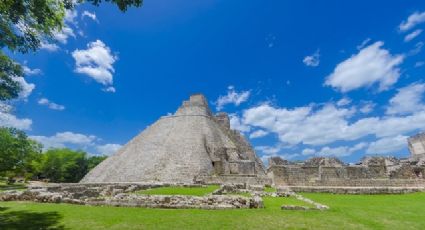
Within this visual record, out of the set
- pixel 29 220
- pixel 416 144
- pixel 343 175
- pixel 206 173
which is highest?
pixel 416 144

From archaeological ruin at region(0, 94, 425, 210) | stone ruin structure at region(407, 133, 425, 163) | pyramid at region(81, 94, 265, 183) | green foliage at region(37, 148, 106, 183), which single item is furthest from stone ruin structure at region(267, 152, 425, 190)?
green foliage at region(37, 148, 106, 183)

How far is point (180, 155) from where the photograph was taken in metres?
34.6

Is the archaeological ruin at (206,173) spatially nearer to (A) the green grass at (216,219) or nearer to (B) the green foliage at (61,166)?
(A) the green grass at (216,219)

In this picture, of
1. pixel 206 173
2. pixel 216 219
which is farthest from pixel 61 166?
pixel 216 219

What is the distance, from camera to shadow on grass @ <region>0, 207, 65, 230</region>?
792cm

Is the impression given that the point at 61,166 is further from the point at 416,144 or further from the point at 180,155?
the point at 416,144

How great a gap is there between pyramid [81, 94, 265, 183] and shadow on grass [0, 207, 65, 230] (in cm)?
1928

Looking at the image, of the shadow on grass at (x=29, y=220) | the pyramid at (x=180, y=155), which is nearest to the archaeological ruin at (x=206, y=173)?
the pyramid at (x=180, y=155)

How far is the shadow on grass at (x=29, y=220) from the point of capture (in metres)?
7.92

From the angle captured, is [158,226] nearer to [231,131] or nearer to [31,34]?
[31,34]

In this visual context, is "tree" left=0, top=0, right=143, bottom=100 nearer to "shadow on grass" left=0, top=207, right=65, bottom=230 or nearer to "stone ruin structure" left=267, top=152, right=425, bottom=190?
"shadow on grass" left=0, top=207, right=65, bottom=230

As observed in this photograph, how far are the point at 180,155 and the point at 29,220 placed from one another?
2577 cm

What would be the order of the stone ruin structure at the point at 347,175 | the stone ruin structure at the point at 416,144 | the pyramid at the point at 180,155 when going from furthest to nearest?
the stone ruin structure at the point at 416,144 → the pyramid at the point at 180,155 → the stone ruin structure at the point at 347,175

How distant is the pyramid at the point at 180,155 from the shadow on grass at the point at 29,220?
63.3 ft
